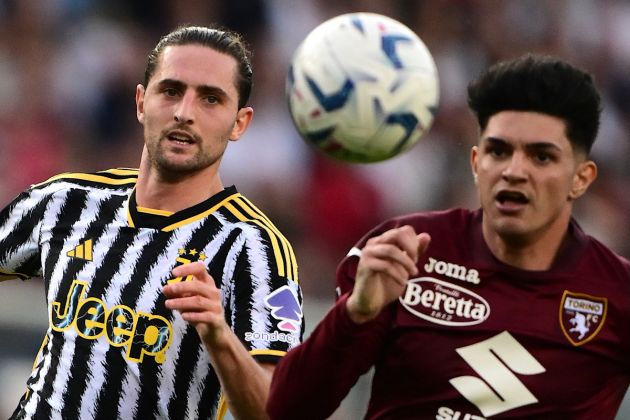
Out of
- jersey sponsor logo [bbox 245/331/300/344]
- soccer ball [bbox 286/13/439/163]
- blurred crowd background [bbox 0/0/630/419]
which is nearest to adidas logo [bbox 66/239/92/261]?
jersey sponsor logo [bbox 245/331/300/344]

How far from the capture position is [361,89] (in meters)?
4.45

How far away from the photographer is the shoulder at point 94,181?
550 cm

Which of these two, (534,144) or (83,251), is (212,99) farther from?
(534,144)

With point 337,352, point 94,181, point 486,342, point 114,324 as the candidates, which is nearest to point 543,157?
point 486,342

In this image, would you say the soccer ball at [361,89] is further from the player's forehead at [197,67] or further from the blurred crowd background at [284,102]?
the blurred crowd background at [284,102]

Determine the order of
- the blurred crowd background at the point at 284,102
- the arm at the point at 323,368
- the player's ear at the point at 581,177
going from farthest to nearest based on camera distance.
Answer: the blurred crowd background at the point at 284,102
the player's ear at the point at 581,177
the arm at the point at 323,368

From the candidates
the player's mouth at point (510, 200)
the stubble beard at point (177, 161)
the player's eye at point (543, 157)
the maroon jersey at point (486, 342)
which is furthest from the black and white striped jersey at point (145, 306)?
the player's eye at point (543, 157)

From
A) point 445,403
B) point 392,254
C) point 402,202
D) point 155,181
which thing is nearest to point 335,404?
point 445,403

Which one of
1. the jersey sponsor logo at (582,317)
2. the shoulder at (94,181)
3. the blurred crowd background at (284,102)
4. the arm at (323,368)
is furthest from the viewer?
the blurred crowd background at (284,102)

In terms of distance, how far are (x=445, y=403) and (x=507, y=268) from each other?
50cm

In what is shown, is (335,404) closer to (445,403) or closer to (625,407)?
(445,403)

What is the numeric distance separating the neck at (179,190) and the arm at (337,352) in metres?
1.16

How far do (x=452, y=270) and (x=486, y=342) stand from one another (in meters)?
0.27

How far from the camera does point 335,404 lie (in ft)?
13.9
